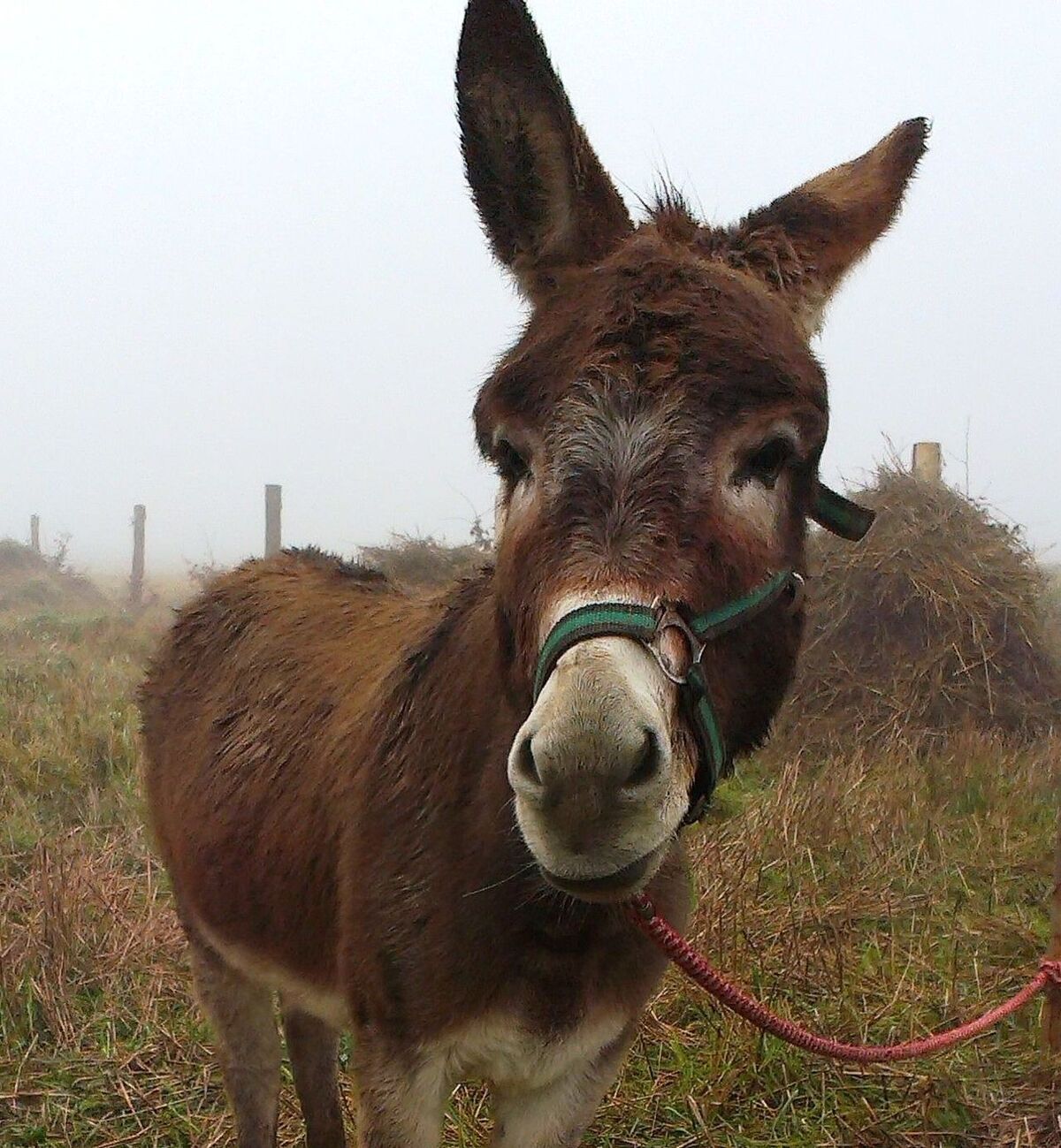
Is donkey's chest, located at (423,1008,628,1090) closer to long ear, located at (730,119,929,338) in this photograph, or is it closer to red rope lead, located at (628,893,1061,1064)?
red rope lead, located at (628,893,1061,1064)

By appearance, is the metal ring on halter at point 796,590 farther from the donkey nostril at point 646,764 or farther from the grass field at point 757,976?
the grass field at point 757,976

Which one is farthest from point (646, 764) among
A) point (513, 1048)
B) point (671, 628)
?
point (513, 1048)

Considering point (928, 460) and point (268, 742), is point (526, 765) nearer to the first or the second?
point (268, 742)

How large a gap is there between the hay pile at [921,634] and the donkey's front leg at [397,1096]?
18.0 feet

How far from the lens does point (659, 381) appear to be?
1508 mm

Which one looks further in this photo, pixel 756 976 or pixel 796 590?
pixel 756 976

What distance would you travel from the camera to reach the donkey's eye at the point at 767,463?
1.58m

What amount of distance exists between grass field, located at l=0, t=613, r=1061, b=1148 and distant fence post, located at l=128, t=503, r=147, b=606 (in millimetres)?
15897

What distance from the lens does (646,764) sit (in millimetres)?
1275

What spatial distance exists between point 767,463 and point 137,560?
22.0 m

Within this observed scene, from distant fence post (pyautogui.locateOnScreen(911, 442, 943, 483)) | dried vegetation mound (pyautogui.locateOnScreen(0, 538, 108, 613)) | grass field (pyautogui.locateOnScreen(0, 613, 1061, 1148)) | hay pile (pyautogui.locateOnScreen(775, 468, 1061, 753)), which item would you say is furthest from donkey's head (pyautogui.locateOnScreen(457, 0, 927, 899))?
dried vegetation mound (pyautogui.locateOnScreen(0, 538, 108, 613))

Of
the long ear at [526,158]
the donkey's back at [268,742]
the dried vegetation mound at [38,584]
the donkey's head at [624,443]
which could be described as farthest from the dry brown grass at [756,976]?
the dried vegetation mound at [38,584]

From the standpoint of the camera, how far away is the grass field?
3.07 metres

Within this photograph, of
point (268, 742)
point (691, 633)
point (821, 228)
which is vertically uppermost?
point (821, 228)
